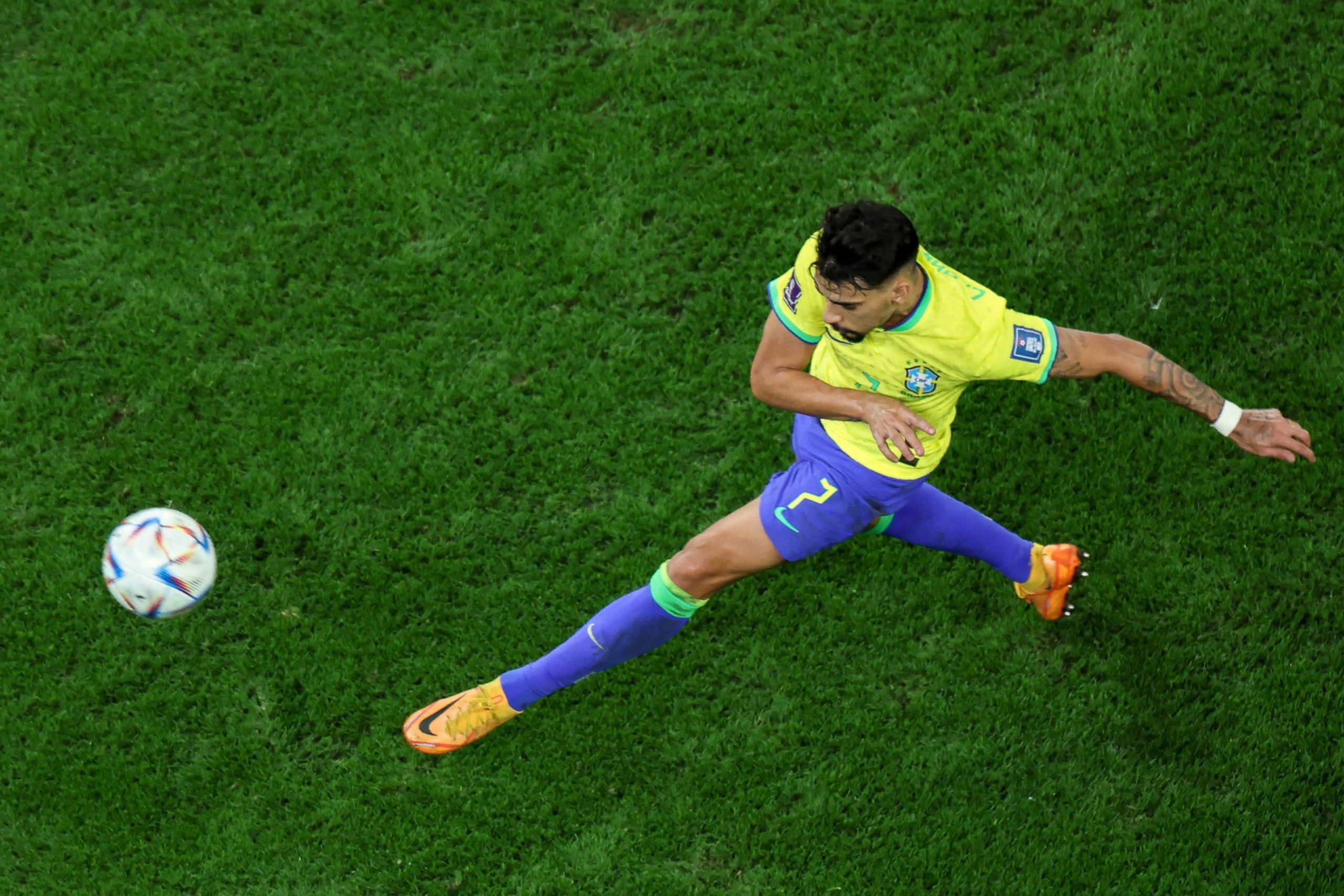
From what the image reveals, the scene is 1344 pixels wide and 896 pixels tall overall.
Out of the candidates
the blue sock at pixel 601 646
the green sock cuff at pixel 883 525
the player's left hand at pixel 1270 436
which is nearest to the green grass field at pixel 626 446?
the blue sock at pixel 601 646

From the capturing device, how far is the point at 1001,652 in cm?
522

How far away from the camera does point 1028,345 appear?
13.7 ft

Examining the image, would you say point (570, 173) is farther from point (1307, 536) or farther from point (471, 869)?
point (1307, 536)

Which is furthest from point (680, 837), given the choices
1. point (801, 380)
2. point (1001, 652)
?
point (801, 380)

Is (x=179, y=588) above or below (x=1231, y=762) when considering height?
above

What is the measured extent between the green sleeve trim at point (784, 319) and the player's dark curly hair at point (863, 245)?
428 millimetres

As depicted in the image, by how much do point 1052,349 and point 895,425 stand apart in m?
0.65

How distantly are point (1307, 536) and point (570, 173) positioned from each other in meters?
3.83

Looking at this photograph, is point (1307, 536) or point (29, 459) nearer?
point (1307, 536)

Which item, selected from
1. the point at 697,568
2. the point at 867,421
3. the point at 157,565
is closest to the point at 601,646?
the point at 697,568

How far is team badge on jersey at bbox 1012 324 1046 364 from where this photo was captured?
13.7ft

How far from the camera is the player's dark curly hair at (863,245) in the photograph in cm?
385

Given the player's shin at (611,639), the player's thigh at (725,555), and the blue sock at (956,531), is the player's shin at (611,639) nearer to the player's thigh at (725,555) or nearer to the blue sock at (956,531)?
the player's thigh at (725,555)

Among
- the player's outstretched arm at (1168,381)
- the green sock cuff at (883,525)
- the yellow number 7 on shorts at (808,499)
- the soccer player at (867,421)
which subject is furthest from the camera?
the green sock cuff at (883,525)
